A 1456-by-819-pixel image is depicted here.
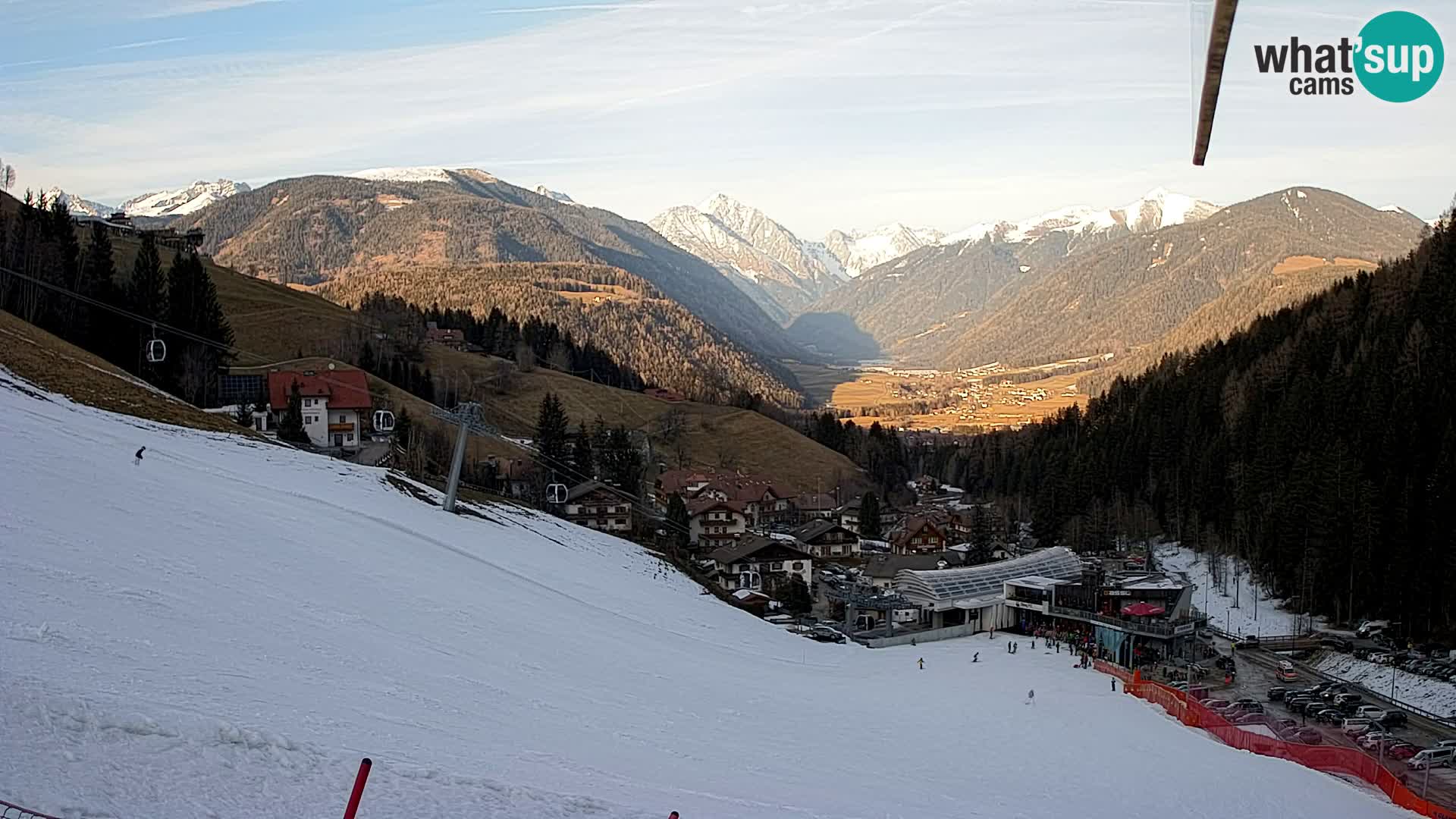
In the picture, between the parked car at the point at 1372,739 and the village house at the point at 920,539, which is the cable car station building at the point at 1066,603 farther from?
the village house at the point at 920,539

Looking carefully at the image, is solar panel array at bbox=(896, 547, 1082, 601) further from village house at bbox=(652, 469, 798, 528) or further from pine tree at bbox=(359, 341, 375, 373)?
pine tree at bbox=(359, 341, 375, 373)

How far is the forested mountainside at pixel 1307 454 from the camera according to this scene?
5275 centimetres

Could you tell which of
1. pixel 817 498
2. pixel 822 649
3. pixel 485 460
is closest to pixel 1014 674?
pixel 822 649

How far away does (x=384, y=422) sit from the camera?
7475 centimetres

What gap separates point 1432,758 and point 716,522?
6089 cm

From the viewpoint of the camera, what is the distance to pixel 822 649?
1718 inches

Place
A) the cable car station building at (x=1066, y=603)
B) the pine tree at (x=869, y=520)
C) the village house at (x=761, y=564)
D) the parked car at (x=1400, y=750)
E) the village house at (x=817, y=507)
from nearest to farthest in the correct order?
the parked car at (x=1400, y=750) < the cable car station building at (x=1066, y=603) < the village house at (x=761, y=564) < the pine tree at (x=869, y=520) < the village house at (x=817, y=507)

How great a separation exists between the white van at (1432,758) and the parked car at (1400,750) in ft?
1.59

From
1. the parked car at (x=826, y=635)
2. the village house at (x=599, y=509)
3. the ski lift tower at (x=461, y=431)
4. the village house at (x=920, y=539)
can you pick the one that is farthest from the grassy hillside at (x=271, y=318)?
the parked car at (x=826, y=635)

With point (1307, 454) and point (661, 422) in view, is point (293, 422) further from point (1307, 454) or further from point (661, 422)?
point (661, 422)

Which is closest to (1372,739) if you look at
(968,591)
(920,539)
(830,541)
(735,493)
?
(968,591)

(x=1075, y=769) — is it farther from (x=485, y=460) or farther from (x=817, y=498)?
(x=817, y=498)

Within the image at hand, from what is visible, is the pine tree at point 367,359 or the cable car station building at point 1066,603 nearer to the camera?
the cable car station building at point 1066,603

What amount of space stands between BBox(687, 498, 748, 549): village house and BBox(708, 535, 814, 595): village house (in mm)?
11390
